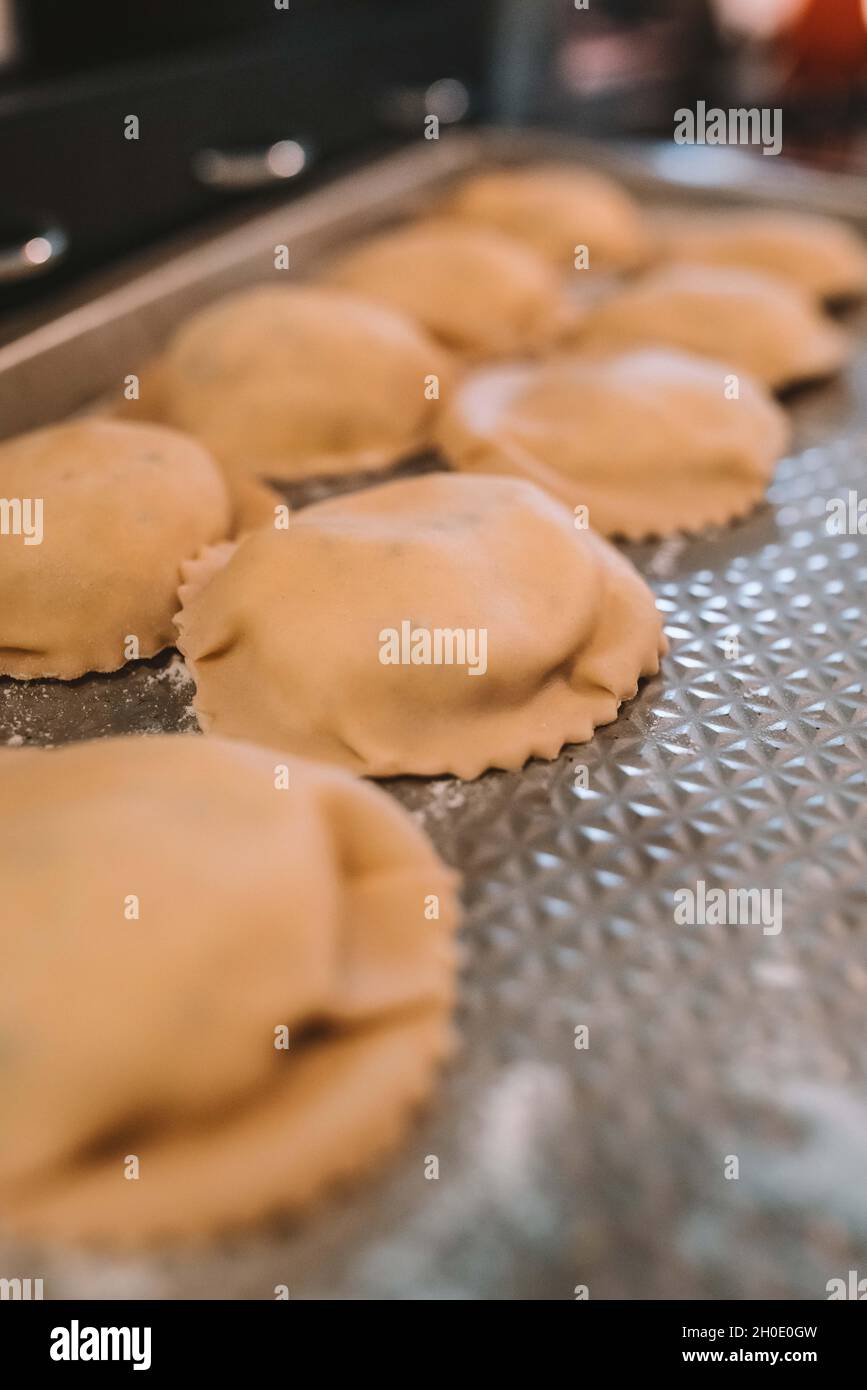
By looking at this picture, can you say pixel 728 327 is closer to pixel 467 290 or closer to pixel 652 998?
pixel 467 290

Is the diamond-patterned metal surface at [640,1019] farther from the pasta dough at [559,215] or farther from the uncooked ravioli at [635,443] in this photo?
the pasta dough at [559,215]

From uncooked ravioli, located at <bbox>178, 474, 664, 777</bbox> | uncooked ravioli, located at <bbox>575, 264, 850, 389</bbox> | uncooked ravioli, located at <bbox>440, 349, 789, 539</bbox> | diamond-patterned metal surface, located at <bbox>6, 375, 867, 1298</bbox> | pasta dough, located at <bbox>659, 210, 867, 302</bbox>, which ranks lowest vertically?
diamond-patterned metal surface, located at <bbox>6, 375, 867, 1298</bbox>

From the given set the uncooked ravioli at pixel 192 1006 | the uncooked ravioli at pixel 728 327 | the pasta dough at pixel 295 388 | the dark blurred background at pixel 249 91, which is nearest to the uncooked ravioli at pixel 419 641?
the uncooked ravioli at pixel 192 1006

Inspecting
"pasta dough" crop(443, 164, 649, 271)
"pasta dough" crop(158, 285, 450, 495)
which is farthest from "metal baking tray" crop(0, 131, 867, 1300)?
"pasta dough" crop(443, 164, 649, 271)

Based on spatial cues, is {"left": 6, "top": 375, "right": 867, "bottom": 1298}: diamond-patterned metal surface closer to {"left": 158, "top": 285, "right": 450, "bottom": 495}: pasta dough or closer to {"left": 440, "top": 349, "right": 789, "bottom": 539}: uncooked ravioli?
{"left": 440, "top": 349, "right": 789, "bottom": 539}: uncooked ravioli

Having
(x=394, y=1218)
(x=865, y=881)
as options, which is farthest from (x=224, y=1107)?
(x=865, y=881)
